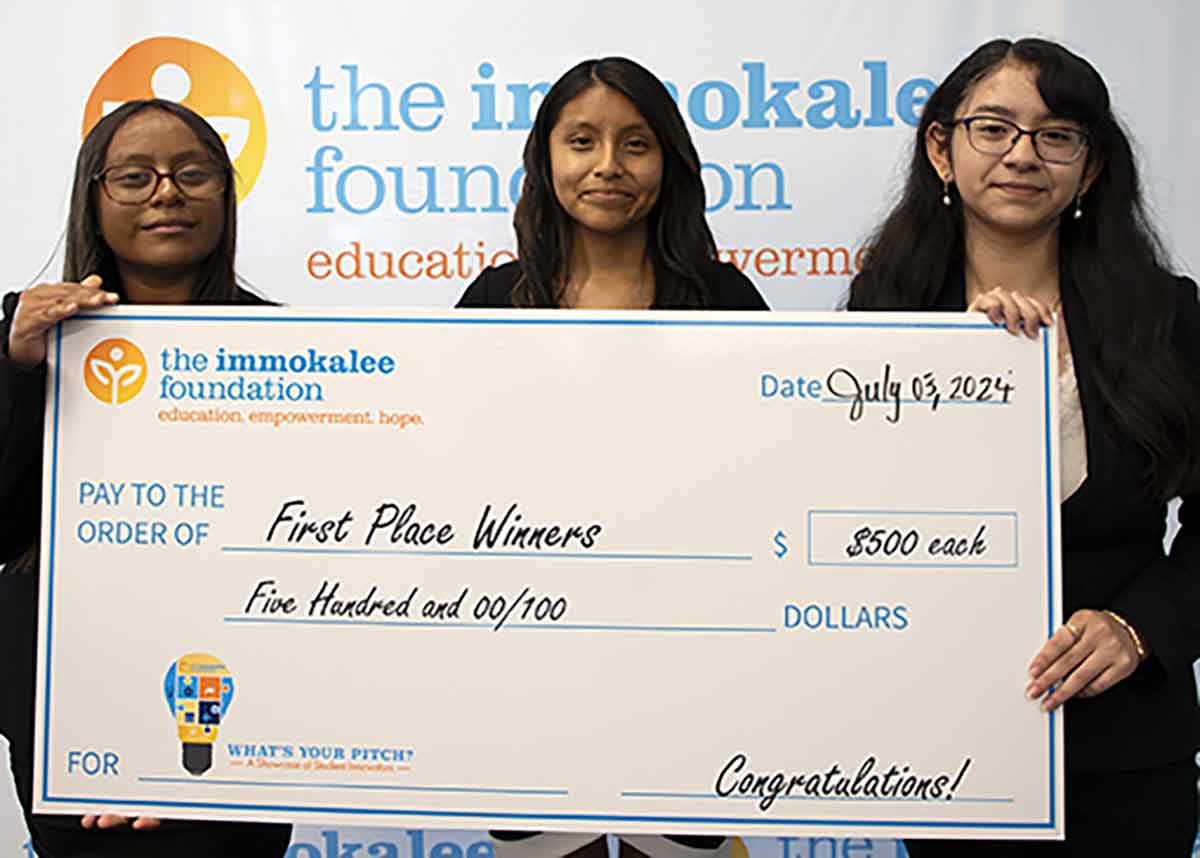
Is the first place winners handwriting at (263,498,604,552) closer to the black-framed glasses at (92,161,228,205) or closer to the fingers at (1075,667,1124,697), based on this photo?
the black-framed glasses at (92,161,228,205)

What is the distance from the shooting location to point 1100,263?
152cm

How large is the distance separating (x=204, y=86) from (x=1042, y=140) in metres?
1.70

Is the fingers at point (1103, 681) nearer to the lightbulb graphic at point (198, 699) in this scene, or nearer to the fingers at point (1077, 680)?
the fingers at point (1077, 680)

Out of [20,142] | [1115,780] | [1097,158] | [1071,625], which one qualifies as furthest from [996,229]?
[20,142]

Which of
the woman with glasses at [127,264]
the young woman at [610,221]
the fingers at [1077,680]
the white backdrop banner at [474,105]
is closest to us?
the fingers at [1077,680]

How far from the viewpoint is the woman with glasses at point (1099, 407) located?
142cm

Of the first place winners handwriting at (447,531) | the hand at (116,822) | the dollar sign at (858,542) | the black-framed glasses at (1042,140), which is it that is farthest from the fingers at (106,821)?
the black-framed glasses at (1042,140)

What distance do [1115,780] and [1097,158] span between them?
800mm

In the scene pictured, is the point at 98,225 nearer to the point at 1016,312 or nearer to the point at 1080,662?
the point at 1016,312

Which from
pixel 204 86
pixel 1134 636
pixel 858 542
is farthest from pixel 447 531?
pixel 204 86

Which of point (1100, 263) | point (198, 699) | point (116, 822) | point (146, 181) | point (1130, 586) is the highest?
point (146, 181)

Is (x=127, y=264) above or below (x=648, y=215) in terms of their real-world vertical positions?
below

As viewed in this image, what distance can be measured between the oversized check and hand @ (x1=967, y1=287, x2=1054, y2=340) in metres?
0.02

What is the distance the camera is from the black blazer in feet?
4.69
